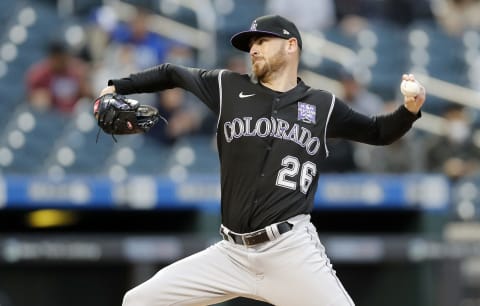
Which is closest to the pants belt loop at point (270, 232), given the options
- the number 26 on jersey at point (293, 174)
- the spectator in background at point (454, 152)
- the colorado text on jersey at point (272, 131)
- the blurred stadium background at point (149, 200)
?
the number 26 on jersey at point (293, 174)

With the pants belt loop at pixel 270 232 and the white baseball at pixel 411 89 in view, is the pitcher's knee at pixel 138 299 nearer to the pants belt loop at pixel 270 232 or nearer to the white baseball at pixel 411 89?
the pants belt loop at pixel 270 232

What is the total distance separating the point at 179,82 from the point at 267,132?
1.65 feet

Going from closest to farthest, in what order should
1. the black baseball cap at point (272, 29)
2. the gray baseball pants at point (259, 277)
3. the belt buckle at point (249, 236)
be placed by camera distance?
the gray baseball pants at point (259, 277), the belt buckle at point (249, 236), the black baseball cap at point (272, 29)

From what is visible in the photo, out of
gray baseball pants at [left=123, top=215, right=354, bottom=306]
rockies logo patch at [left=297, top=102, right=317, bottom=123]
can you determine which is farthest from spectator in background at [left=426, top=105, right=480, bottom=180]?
gray baseball pants at [left=123, top=215, right=354, bottom=306]

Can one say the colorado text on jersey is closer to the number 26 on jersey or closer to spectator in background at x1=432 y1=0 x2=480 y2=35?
the number 26 on jersey

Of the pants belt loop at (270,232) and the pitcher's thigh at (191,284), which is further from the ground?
the pants belt loop at (270,232)

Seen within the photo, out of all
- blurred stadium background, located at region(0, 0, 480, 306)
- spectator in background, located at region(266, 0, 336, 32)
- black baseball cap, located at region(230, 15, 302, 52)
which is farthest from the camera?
spectator in background, located at region(266, 0, 336, 32)

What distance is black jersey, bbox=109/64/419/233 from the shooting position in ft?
15.2

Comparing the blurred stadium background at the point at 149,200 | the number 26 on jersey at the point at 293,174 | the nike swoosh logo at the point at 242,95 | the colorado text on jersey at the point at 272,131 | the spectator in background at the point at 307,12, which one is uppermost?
the spectator in background at the point at 307,12

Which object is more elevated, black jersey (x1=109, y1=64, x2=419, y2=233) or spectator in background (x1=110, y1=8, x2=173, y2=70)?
spectator in background (x1=110, y1=8, x2=173, y2=70)

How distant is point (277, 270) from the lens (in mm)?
4551

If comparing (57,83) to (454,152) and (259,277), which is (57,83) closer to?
(454,152)

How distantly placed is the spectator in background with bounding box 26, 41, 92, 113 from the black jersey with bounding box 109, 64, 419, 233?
414 centimetres

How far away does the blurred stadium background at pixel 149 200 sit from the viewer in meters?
7.58
